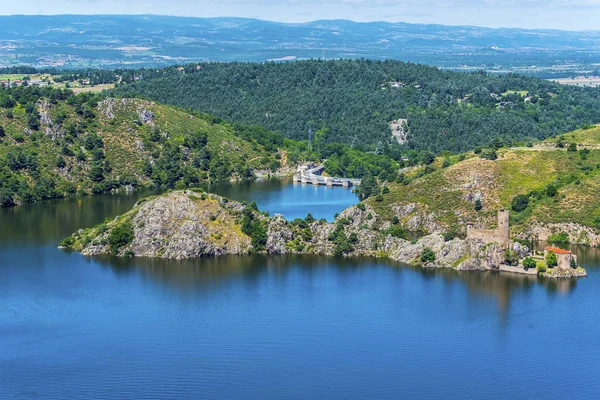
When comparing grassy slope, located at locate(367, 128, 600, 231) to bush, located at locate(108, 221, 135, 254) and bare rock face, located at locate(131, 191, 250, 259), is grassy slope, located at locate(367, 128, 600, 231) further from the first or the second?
bush, located at locate(108, 221, 135, 254)

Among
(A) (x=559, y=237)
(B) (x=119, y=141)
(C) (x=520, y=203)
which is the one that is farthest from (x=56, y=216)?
(A) (x=559, y=237)

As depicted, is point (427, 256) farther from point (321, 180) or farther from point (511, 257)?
point (321, 180)

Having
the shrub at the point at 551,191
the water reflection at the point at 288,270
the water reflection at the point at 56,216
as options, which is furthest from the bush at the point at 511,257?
the water reflection at the point at 56,216

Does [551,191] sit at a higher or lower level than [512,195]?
higher

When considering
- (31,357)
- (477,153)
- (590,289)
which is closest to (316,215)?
(477,153)

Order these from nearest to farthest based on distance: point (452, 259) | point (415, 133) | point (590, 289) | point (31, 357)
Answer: point (31, 357)
point (590, 289)
point (452, 259)
point (415, 133)

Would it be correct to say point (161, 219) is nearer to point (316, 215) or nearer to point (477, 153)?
point (316, 215)
